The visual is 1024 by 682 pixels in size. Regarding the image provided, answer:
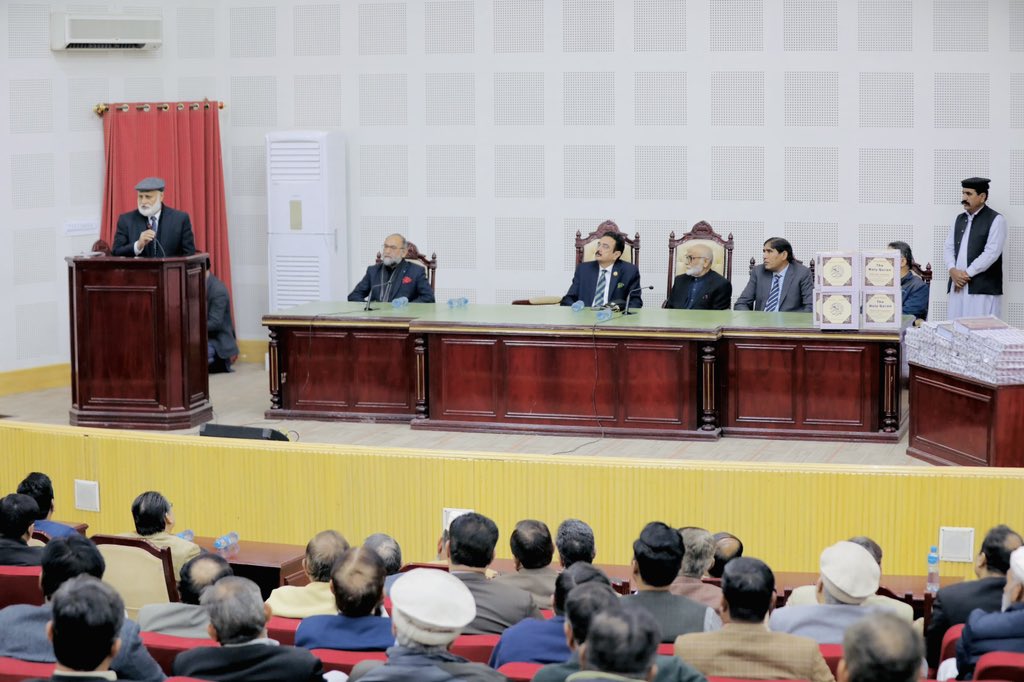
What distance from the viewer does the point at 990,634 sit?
3.56 meters

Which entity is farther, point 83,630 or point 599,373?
point 599,373

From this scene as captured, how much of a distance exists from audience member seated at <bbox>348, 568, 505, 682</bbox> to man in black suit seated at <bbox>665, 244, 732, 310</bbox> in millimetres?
6486

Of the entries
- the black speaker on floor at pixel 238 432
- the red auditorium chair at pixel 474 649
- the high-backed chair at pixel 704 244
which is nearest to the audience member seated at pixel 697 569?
the red auditorium chair at pixel 474 649

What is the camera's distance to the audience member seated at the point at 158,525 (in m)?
4.82

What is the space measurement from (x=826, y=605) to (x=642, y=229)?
23.5 feet

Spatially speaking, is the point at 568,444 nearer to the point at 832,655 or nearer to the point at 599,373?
the point at 599,373

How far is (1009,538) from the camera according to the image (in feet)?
13.4

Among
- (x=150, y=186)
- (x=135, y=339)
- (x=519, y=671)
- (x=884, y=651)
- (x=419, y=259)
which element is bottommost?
(x=519, y=671)

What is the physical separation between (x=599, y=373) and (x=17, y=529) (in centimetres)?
442

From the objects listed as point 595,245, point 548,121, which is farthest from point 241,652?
point 548,121

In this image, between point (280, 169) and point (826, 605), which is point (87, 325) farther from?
point (826, 605)

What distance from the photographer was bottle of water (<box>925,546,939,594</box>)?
463 cm

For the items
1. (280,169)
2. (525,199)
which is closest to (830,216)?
(525,199)

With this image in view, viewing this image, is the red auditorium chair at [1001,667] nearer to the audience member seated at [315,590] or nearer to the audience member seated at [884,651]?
the audience member seated at [884,651]
